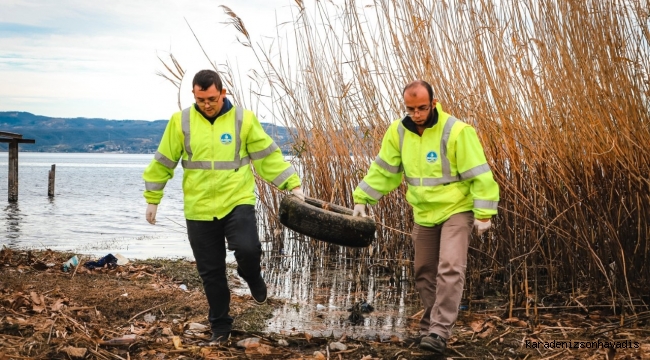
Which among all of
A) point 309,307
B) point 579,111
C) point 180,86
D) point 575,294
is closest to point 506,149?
point 579,111

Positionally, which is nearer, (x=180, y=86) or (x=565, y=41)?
(x=565, y=41)

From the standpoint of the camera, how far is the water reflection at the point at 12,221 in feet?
45.4

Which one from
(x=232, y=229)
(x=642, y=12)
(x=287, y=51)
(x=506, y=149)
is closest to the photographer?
(x=232, y=229)

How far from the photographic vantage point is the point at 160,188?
193 inches

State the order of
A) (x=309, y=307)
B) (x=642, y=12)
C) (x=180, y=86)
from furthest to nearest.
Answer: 1. (x=180, y=86)
2. (x=309, y=307)
3. (x=642, y=12)

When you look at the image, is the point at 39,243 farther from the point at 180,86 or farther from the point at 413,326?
the point at 413,326

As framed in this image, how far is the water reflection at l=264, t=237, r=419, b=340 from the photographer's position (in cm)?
563

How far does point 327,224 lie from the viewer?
4785 millimetres

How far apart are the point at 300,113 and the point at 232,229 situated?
3440mm

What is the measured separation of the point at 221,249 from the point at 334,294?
8.10 feet

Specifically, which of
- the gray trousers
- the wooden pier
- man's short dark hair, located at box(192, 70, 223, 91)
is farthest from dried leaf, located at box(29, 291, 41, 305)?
the wooden pier

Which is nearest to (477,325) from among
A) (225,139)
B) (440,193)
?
(440,193)

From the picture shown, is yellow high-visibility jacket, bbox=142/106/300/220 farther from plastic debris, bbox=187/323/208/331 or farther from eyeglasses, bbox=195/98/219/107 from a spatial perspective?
plastic debris, bbox=187/323/208/331

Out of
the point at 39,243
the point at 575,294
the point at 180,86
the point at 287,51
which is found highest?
the point at 287,51
